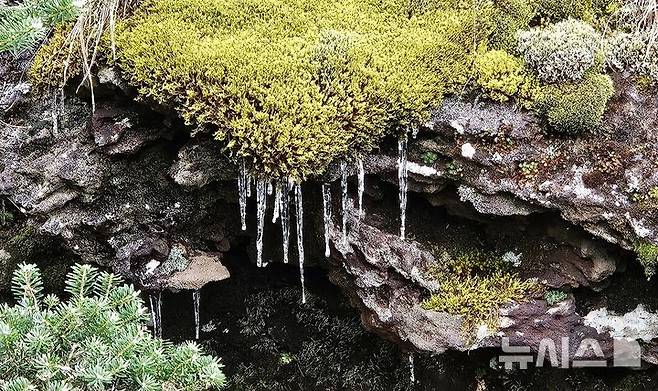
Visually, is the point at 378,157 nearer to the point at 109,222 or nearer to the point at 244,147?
the point at 244,147

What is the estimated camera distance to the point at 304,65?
14.8 feet

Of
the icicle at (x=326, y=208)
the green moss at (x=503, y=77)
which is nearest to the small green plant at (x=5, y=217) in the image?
the icicle at (x=326, y=208)

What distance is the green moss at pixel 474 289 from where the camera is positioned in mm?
4719

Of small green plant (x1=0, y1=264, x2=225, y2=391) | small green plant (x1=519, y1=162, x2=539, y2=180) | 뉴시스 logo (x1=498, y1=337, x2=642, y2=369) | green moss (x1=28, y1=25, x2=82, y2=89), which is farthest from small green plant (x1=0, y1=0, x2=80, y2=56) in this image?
뉴시스 logo (x1=498, y1=337, x2=642, y2=369)

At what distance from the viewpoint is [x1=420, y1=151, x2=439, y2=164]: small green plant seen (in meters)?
4.54

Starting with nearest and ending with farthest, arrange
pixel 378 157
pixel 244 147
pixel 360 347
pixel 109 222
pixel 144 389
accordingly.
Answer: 1. pixel 144 389
2. pixel 244 147
3. pixel 378 157
4. pixel 109 222
5. pixel 360 347

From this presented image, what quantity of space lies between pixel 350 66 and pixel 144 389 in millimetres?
2679

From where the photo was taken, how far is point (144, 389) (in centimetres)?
280

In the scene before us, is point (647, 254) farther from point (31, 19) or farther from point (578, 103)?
point (31, 19)

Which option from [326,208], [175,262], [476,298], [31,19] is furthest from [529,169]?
[31,19]

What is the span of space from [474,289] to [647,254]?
123cm

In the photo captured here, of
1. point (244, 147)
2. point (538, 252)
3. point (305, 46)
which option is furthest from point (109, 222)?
point (538, 252)

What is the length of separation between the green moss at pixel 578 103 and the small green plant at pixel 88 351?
2.91 m

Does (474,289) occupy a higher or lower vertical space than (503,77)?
lower
